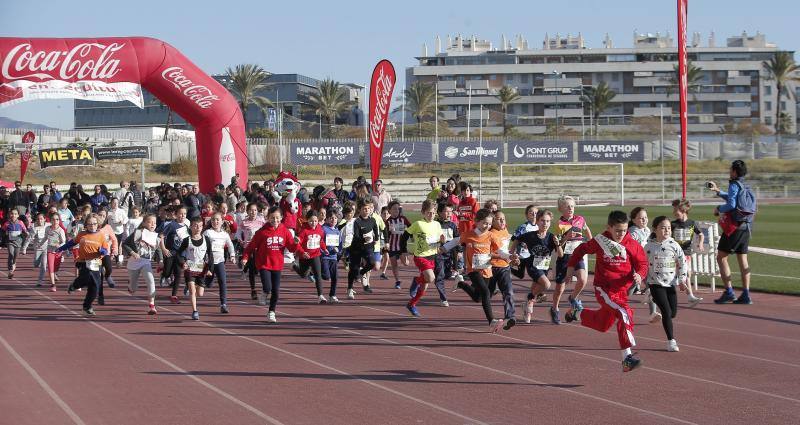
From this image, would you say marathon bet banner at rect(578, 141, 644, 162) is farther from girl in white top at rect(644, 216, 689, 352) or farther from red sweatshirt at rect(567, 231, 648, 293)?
red sweatshirt at rect(567, 231, 648, 293)

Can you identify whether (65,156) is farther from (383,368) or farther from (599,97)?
(599,97)

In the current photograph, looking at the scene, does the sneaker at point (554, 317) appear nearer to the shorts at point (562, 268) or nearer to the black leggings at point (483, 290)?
the shorts at point (562, 268)

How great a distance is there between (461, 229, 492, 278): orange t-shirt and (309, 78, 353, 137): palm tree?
72.3 meters

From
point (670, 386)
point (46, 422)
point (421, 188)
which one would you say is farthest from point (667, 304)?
point (421, 188)

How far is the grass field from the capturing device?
1845cm

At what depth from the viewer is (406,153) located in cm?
5659

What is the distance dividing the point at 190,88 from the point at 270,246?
1337cm

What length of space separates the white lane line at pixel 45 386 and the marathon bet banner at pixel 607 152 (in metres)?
49.5

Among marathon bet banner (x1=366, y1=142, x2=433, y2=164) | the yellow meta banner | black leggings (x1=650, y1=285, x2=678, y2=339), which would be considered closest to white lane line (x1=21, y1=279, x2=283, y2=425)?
black leggings (x1=650, y1=285, x2=678, y2=339)

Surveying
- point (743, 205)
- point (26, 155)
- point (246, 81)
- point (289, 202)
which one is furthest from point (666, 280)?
point (246, 81)

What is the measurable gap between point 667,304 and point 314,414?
4633 mm

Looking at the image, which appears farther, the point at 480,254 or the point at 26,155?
the point at 26,155

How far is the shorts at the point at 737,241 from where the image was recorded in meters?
15.5

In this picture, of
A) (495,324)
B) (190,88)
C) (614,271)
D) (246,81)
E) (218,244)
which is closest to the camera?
(614,271)
